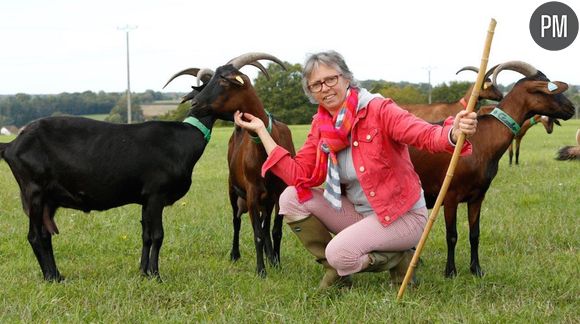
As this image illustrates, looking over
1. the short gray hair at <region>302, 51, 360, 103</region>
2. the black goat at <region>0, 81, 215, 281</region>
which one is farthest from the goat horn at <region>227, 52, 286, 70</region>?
the short gray hair at <region>302, 51, 360, 103</region>

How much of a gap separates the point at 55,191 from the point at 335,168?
8.34 feet

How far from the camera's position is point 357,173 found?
5.11 meters

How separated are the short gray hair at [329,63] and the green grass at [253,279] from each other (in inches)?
65.8

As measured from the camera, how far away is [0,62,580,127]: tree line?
57938 mm

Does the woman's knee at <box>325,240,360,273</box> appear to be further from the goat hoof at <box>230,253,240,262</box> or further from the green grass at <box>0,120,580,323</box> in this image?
the goat hoof at <box>230,253,240,262</box>

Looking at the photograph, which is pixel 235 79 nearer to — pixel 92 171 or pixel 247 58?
pixel 247 58

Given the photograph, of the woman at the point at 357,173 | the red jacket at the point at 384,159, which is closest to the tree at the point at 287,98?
the woman at the point at 357,173

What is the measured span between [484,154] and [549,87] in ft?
2.90

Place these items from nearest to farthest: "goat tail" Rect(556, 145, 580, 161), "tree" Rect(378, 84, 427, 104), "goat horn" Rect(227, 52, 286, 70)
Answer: "goat horn" Rect(227, 52, 286, 70), "goat tail" Rect(556, 145, 580, 161), "tree" Rect(378, 84, 427, 104)

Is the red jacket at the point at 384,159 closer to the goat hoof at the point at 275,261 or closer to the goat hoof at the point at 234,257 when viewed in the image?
the goat hoof at the point at 275,261

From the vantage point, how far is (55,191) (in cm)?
601

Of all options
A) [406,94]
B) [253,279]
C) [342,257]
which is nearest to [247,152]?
[253,279]

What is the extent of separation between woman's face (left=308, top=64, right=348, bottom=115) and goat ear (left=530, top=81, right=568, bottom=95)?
2.27 metres

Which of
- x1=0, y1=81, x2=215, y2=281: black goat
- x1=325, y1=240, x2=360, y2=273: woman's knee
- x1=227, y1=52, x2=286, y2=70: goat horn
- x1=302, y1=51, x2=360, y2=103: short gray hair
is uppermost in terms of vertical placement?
x1=227, y1=52, x2=286, y2=70: goat horn
